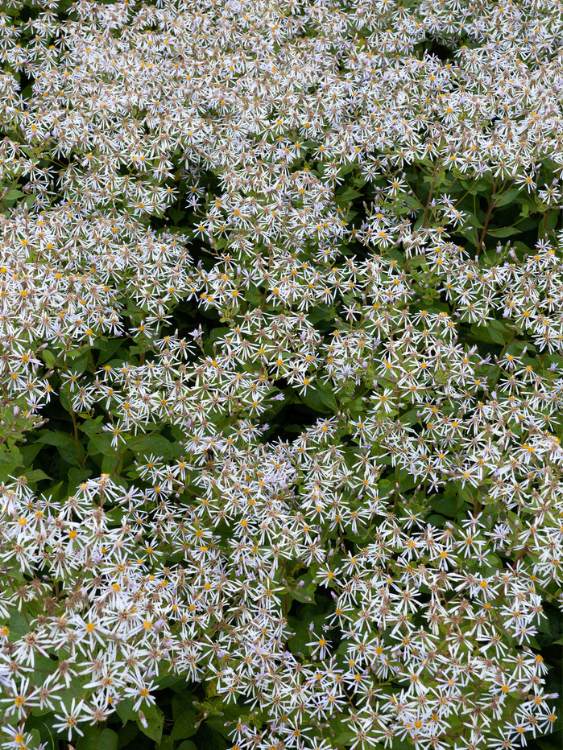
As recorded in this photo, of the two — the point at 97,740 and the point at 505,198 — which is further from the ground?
the point at 505,198

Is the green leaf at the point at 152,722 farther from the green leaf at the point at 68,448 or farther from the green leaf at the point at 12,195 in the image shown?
the green leaf at the point at 12,195

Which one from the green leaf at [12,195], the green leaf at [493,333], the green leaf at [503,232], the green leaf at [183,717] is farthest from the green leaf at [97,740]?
the green leaf at [503,232]

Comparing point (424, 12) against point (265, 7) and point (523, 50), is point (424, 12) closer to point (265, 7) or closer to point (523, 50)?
point (523, 50)

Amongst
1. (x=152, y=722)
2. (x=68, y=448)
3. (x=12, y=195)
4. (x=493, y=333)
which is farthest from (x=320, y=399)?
(x=12, y=195)

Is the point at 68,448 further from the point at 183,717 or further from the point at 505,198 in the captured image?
the point at 505,198

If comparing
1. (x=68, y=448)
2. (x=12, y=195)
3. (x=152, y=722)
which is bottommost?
(x=152, y=722)

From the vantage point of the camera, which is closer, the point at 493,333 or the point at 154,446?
the point at 154,446

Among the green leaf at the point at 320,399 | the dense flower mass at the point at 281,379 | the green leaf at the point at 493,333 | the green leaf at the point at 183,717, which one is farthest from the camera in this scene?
the green leaf at the point at 493,333

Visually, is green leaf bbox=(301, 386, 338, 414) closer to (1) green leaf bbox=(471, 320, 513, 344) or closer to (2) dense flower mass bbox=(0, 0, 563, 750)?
(2) dense flower mass bbox=(0, 0, 563, 750)

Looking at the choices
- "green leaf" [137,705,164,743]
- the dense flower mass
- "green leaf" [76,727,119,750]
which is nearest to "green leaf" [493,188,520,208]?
the dense flower mass
